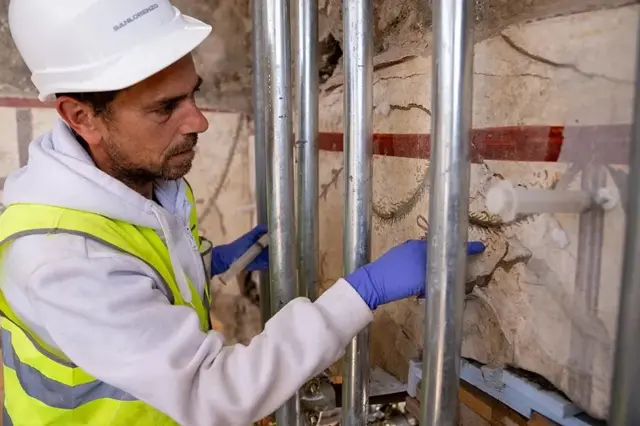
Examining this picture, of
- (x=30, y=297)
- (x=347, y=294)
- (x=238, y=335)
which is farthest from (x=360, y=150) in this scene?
(x=238, y=335)

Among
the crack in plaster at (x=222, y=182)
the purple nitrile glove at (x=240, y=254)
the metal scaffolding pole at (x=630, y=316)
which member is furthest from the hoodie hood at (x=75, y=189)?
the crack in plaster at (x=222, y=182)

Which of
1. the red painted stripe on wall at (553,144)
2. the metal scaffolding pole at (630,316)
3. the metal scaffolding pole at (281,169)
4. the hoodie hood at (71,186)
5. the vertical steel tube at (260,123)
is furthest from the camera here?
the vertical steel tube at (260,123)

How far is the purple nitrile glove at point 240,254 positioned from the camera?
1.27 m

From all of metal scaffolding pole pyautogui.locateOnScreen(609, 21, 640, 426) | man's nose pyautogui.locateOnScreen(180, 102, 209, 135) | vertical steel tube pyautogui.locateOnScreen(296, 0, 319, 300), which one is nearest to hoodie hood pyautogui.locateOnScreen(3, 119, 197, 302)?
man's nose pyautogui.locateOnScreen(180, 102, 209, 135)

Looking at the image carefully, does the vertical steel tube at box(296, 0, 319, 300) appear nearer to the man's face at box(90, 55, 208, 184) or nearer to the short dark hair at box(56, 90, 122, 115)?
the man's face at box(90, 55, 208, 184)

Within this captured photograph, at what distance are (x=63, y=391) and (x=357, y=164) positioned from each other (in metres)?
0.54

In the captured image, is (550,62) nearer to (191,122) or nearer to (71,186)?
(191,122)

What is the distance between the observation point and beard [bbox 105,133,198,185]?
34.1 inches

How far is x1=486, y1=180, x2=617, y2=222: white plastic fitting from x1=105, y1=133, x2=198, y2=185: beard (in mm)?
475

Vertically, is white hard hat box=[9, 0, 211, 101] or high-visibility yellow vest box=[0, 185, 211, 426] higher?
white hard hat box=[9, 0, 211, 101]

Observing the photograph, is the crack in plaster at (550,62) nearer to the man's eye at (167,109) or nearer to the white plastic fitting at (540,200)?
the white plastic fitting at (540,200)

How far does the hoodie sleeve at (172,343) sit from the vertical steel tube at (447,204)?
123 mm

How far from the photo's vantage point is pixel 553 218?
29.3 inches

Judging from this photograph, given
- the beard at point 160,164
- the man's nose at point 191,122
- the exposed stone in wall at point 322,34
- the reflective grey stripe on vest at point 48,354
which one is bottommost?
the reflective grey stripe on vest at point 48,354
